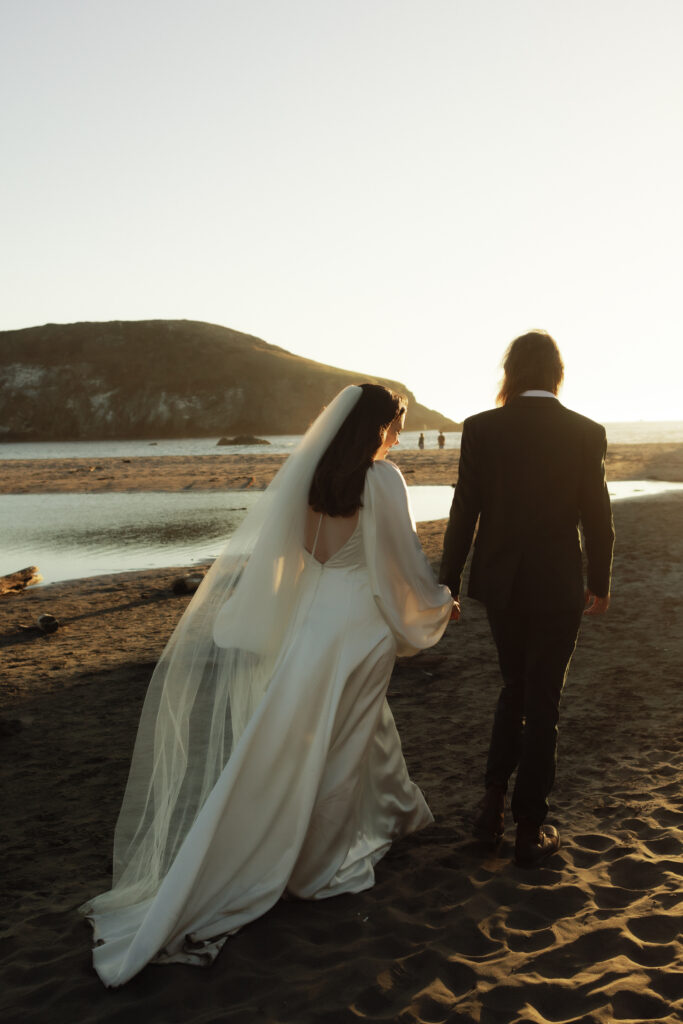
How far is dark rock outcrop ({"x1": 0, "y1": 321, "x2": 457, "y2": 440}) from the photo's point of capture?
14438 cm

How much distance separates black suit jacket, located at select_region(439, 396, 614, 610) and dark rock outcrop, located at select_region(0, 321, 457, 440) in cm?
13748

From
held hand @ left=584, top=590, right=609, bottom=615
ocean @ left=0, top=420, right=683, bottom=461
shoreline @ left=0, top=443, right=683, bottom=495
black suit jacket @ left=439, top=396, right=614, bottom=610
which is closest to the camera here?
black suit jacket @ left=439, top=396, right=614, bottom=610

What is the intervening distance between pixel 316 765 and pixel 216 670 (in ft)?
2.07

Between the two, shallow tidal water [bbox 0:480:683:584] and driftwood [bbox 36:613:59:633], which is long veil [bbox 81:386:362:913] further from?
driftwood [bbox 36:613:59:633]

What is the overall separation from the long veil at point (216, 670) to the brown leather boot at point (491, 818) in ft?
4.05

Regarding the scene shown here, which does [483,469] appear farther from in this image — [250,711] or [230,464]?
[230,464]

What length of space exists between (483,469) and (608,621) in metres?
5.69

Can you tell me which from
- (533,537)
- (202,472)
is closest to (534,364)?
(533,537)

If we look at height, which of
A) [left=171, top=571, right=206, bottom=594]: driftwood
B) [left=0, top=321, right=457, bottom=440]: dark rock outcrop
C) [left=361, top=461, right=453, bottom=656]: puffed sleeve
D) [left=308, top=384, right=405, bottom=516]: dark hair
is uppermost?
[left=0, top=321, right=457, bottom=440]: dark rock outcrop

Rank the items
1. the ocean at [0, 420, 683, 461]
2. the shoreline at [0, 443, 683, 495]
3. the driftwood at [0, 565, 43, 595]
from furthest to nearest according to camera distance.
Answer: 1. the ocean at [0, 420, 683, 461]
2. the shoreline at [0, 443, 683, 495]
3. the driftwood at [0, 565, 43, 595]

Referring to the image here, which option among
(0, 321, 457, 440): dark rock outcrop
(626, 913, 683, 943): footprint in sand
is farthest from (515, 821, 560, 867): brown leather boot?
(0, 321, 457, 440): dark rock outcrop

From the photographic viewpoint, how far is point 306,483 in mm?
3711

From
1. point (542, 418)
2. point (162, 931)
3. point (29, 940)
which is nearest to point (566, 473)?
point (542, 418)

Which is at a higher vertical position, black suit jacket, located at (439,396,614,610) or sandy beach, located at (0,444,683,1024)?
black suit jacket, located at (439,396,614,610)
